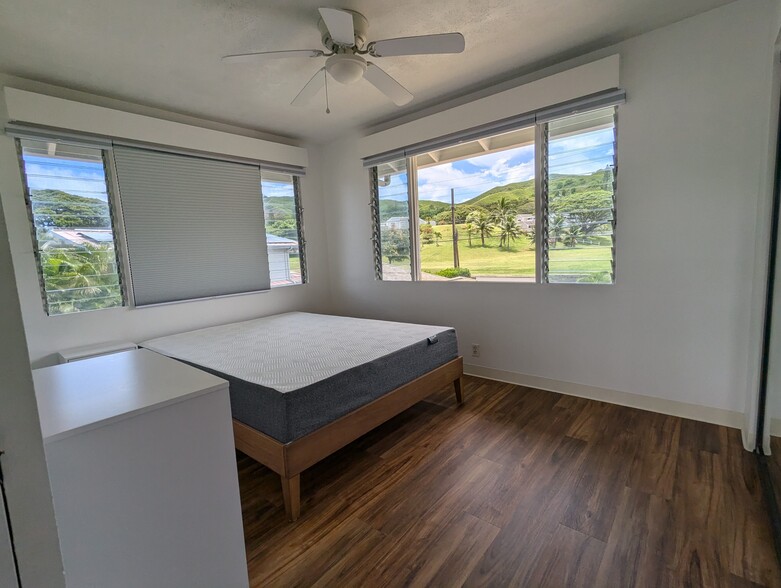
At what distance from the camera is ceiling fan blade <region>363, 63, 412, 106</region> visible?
211cm

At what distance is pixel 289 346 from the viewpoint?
8.20ft

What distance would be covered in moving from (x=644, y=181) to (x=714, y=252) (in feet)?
2.09

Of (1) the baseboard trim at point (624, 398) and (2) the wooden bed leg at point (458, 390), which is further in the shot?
(2) the wooden bed leg at point (458, 390)

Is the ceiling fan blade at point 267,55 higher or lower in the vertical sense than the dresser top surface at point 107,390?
higher

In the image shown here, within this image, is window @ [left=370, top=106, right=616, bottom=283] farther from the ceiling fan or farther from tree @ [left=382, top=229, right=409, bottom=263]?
the ceiling fan

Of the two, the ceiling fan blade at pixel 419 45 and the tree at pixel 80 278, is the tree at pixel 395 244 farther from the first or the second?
the tree at pixel 80 278

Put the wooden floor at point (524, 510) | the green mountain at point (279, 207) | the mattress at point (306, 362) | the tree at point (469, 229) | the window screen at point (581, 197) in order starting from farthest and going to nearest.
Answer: the green mountain at point (279, 207) < the tree at point (469, 229) < the window screen at point (581, 197) < the mattress at point (306, 362) < the wooden floor at point (524, 510)

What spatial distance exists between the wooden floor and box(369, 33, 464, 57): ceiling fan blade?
2.33 meters

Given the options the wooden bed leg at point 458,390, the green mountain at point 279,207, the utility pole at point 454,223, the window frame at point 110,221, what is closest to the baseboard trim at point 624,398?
the wooden bed leg at point 458,390

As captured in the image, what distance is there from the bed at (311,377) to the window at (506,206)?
3.29ft

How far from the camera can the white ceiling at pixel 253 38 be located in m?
1.93

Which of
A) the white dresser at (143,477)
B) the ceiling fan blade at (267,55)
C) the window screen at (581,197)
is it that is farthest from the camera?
the window screen at (581,197)

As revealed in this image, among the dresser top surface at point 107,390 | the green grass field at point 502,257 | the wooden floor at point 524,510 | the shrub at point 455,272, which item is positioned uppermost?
the green grass field at point 502,257

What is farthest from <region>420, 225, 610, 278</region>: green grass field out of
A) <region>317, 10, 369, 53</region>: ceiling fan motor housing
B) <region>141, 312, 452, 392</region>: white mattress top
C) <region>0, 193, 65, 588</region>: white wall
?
<region>0, 193, 65, 588</region>: white wall
